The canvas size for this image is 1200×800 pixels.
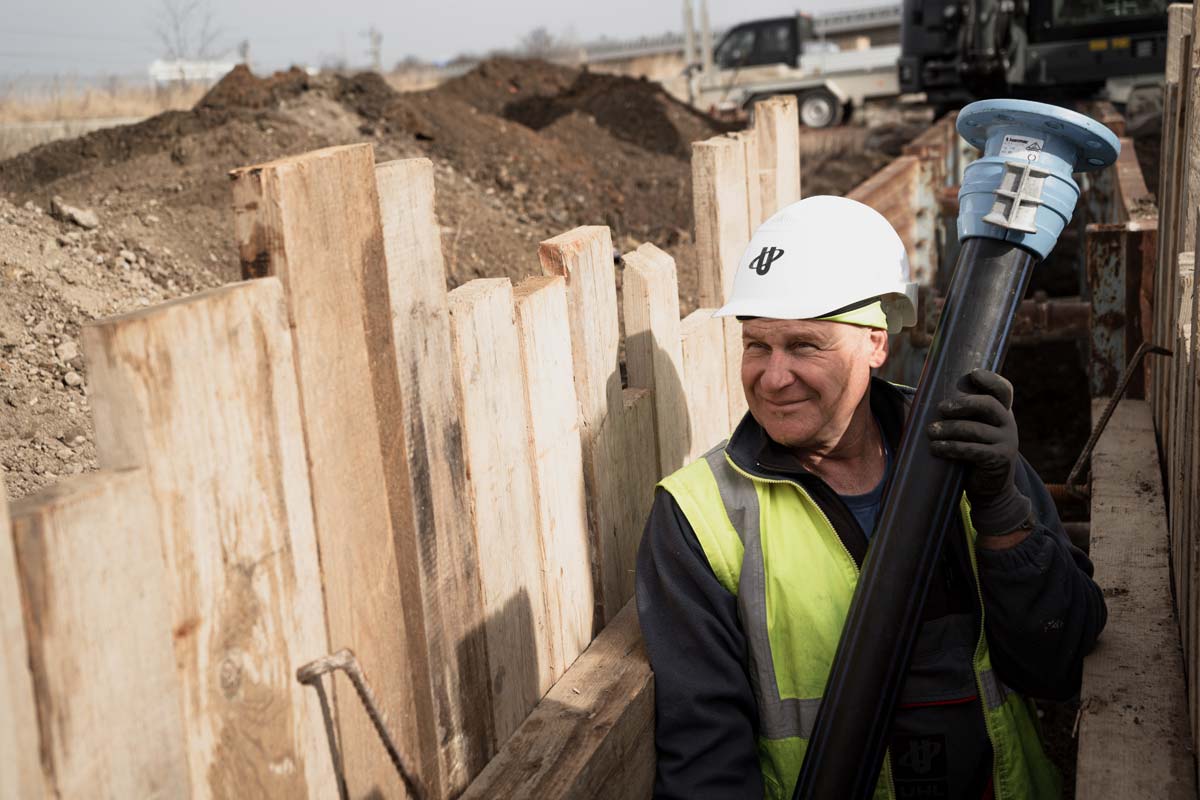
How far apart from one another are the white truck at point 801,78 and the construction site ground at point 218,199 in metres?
14.9

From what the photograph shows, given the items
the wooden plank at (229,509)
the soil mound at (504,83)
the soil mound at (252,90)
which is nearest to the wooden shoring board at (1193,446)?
the wooden plank at (229,509)

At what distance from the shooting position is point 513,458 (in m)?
2.47

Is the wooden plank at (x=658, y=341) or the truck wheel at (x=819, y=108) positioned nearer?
the wooden plank at (x=658, y=341)

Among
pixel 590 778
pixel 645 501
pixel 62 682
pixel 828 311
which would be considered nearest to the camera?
pixel 62 682

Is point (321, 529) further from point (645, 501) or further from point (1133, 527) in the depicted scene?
point (1133, 527)

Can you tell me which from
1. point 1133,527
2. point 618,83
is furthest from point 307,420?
point 618,83

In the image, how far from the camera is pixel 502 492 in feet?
7.94

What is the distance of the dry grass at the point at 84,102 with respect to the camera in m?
19.1

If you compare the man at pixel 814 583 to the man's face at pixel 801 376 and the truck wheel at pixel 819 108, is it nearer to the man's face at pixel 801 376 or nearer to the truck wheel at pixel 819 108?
the man's face at pixel 801 376

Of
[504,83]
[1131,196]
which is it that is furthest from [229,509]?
[504,83]

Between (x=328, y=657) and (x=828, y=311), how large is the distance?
133cm

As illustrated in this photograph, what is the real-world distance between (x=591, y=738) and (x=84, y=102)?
2334cm

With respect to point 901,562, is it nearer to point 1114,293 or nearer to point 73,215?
point 1114,293

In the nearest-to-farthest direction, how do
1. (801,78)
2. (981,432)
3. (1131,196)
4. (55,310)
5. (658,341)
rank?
(981,432) < (658,341) < (55,310) < (1131,196) < (801,78)
